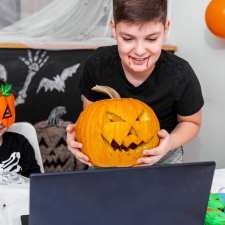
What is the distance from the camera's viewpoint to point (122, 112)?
A: 883mm

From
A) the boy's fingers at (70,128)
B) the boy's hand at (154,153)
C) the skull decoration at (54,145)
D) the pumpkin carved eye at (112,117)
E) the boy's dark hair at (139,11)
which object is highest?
the boy's dark hair at (139,11)

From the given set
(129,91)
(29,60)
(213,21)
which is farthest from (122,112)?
(29,60)

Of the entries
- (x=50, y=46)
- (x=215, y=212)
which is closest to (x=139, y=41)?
(x=215, y=212)

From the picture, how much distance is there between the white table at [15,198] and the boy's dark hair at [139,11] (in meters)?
0.47

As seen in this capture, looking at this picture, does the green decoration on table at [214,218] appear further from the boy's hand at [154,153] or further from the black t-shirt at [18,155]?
the black t-shirt at [18,155]

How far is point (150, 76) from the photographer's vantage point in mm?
1113

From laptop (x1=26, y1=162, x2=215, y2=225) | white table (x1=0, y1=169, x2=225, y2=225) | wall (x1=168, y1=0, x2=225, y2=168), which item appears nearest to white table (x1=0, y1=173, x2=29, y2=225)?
white table (x1=0, y1=169, x2=225, y2=225)

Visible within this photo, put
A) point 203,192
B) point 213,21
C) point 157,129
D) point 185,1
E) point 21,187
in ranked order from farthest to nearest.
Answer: point 185,1 → point 213,21 → point 21,187 → point 157,129 → point 203,192

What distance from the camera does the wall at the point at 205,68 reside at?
2.13 m

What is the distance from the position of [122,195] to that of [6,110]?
0.81 m

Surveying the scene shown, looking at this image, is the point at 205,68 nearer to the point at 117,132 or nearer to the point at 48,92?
the point at 48,92

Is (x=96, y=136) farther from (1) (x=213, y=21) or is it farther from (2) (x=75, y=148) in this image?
(1) (x=213, y=21)

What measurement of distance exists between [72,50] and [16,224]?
1498 millimetres

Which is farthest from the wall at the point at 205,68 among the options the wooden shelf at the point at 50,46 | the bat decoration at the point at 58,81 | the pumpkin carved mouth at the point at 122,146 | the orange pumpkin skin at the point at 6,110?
the pumpkin carved mouth at the point at 122,146
